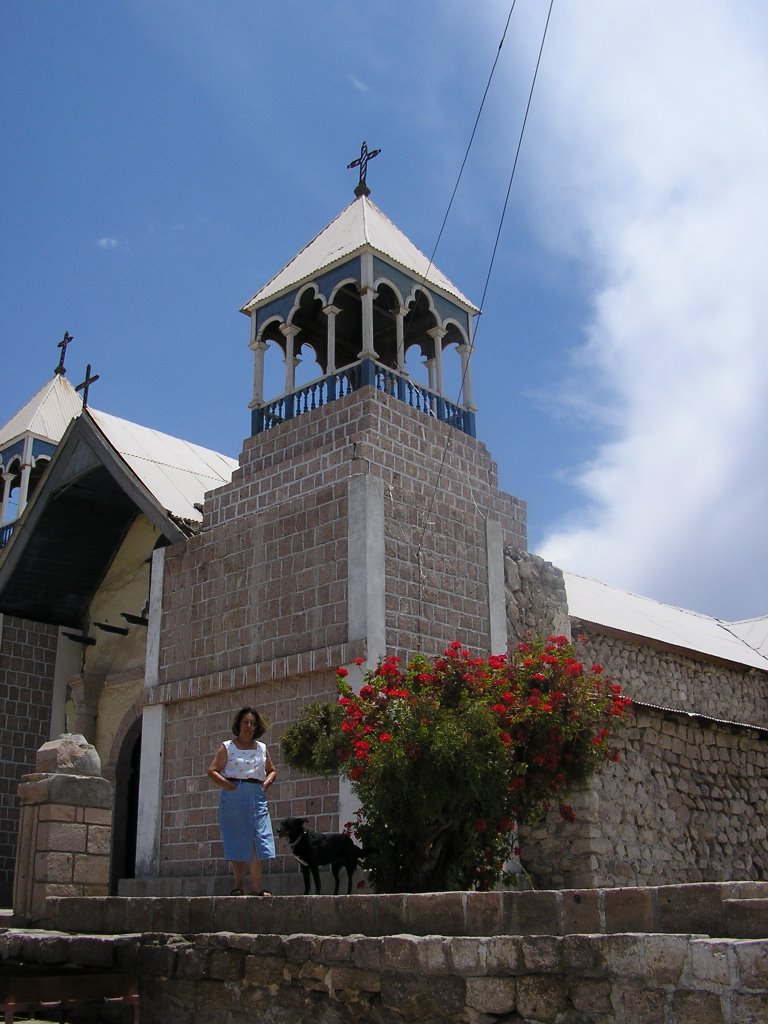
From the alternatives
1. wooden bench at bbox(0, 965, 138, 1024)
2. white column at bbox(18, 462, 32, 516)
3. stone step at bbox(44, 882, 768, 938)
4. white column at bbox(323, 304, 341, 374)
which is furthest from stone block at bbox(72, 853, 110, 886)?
white column at bbox(18, 462, 32, 516)

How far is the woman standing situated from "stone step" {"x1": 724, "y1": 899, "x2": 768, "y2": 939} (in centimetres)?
409

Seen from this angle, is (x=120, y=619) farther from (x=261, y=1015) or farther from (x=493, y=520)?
(x=261, y=1015)

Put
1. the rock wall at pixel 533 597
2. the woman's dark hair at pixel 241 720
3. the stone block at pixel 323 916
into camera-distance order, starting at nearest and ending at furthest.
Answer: the stone block at pixel 323 916, the woman's dark hair at pixel 241 720, the rock wall at pixel 533 597

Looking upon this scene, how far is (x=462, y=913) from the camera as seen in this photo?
523 centimetres

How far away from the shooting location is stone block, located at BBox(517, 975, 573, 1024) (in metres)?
4.65

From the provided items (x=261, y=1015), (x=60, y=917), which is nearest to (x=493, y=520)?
(x=60, y=917)

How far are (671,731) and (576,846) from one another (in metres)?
1.97

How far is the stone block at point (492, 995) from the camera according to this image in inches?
190

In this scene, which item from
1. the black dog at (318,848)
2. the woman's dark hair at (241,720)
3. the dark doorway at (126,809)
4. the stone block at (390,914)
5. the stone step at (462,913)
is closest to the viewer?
the stone step at (462,913)

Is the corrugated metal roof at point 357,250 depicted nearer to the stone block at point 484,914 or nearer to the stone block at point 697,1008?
the stone block at point 484,914

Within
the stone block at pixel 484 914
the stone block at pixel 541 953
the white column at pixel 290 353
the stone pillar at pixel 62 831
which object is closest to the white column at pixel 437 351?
the white column at pixel 290 353

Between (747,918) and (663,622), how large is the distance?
558 inches

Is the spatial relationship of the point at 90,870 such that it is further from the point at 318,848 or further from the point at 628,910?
the point at 628,910

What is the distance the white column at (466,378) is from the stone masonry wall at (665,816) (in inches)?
180
